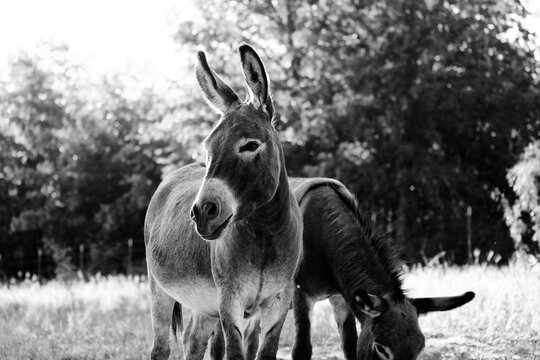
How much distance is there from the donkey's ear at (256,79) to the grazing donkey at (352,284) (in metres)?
1.22

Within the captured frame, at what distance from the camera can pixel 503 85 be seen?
18.9m

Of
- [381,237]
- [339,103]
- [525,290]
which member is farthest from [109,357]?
[339,103]

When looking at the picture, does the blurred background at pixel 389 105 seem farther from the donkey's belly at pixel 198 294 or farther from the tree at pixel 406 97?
A: the donkey's belly at pixel 198 294

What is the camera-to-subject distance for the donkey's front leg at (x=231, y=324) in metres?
3.61

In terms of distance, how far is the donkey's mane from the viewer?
167 inches

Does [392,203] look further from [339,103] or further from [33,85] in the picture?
[33,85]

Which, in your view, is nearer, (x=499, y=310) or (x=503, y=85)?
(x=499, y=310)

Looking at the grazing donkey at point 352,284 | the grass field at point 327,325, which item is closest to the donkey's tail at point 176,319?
the grazing donkey at point 352,284

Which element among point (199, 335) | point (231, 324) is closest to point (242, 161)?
point (231, 324)

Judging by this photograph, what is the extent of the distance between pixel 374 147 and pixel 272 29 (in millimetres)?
4636

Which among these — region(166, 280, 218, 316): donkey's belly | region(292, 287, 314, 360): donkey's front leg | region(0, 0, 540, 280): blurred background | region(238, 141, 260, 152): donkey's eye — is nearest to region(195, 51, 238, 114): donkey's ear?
region(238, 141, 260, 152): donkey's eye

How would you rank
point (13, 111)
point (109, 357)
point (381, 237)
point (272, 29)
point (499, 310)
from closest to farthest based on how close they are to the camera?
point (381, 237)
point (109, 357)
point (499, 310)
point (272, 29)
point (13, 111)

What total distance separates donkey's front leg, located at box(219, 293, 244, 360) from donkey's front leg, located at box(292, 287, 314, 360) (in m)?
1.26

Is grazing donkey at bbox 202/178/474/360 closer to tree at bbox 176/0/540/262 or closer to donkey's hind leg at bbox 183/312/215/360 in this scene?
donkey's hind leg at bbox 183/312/215/360
